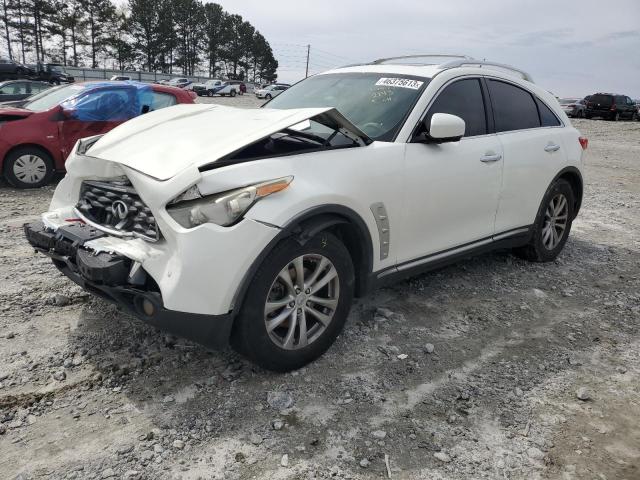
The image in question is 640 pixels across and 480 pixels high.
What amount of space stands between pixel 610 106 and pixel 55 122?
32.1 m

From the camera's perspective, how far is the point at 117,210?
293cm

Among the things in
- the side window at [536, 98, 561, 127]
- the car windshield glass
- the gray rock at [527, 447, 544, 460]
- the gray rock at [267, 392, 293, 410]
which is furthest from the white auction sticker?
the car windshield glass

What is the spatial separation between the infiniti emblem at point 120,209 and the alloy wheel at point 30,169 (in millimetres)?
5552

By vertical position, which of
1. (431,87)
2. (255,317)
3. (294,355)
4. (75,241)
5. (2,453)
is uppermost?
(431,87)

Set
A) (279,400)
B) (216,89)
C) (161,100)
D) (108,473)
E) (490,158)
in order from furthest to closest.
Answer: (216,89), (161,100), (490,158), (279,400), (108,473)

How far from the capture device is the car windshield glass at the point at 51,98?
791 cm

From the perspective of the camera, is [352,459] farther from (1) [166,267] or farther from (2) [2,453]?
(2) [2,453]

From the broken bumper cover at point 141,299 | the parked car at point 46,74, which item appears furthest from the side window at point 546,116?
the parked car at point 46,74

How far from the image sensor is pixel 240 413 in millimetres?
2695

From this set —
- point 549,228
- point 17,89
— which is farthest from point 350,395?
point 17,89

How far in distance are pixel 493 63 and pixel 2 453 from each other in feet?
14.5

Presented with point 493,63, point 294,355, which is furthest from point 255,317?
point 493,63

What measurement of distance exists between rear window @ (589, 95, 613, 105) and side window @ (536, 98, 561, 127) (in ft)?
101

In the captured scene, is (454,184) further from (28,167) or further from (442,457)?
(28,167)
